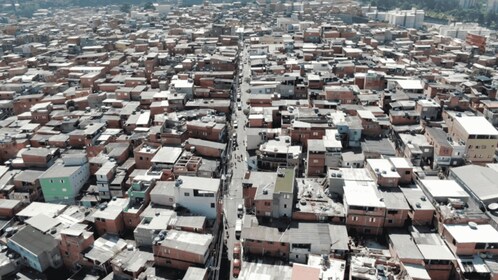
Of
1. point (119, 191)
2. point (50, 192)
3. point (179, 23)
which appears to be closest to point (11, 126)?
point (50, 192)

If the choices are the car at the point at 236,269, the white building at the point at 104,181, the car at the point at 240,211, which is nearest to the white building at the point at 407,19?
the car at the point at 240,211

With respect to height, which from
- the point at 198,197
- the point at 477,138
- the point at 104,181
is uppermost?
the point at 477,138

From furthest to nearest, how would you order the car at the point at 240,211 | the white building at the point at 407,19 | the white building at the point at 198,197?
the white building at the point at 407,19, the car at the point at 240,211, the white building at the point at 198,197

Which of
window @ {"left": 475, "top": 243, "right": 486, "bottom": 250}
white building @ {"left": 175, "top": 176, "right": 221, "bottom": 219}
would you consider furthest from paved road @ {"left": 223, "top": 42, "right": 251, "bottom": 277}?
window @ {"left": 475, "top": 243, "right": 486, "bottom": 250}

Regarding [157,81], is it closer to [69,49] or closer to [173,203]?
[173,203]

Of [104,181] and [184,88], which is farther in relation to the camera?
[184,88]

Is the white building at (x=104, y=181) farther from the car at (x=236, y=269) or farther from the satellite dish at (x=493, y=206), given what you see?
the satellite dish at (x=493, y=206)

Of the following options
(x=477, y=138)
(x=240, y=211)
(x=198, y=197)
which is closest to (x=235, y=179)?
(x=240, y=211)

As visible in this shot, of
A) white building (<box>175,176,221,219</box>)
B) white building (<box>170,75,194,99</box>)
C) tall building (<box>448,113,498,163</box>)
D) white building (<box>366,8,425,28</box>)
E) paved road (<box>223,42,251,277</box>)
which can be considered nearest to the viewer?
white building (<box>175,176,221,219</box>)

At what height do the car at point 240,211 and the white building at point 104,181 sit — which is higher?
the white building at point 104,181

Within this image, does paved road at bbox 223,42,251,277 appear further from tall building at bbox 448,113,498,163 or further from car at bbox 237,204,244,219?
tall building at bbox 448,113,498,163

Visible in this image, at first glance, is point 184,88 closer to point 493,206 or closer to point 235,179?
point 235,179

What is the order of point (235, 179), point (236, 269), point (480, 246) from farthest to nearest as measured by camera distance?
point (235, 179) → point (236, 269) → point (480, 246)
